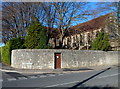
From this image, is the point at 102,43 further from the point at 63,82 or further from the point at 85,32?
the point at 63,82

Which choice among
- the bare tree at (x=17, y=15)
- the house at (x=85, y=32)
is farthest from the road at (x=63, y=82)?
the house at (x=85, y=32)

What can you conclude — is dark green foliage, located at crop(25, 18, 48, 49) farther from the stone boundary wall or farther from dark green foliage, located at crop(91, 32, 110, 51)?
dark green foliage, located at crop(91, 32, 110, 51)

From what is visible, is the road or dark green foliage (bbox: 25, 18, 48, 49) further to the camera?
dark green foliage (bbox: 25, 18, 48, 49)

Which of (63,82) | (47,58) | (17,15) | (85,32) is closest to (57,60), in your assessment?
(47,58)

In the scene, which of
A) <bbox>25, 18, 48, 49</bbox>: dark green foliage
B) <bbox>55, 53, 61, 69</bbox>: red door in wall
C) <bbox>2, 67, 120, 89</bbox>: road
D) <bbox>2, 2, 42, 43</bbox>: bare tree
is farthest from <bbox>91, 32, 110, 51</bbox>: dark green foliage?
<bbox>2, 67, 120, 89</bbox>: road

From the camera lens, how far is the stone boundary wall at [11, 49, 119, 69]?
17750 millimetres

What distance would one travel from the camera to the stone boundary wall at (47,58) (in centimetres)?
1775

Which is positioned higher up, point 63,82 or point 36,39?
point 36,39

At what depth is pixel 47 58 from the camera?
1809 cm

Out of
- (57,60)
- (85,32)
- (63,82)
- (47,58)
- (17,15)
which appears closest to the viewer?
(63,82)

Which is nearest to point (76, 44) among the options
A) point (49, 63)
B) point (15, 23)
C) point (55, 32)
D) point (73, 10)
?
point (55, 32)

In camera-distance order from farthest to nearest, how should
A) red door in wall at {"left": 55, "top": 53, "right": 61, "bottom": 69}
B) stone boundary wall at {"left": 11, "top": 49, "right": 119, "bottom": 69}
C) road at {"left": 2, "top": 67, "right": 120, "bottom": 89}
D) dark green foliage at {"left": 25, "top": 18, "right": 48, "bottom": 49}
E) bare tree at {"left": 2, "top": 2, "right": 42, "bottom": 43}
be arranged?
1. bare tree at {"left": 2, "top": 2, "right": 42, "bottom": 43}
2. dark green foliage at {"left": 25, "top": 18, "right": 48, "bottom": 49}
3. red door in wall at {"left": 55, "top": 53, "right": 61, "bottom": 69}
4. stone boundary wall at {"left": 11, "top": 49, "right": 119, "bottom": 69}
5. road at {"left": 2, "top": 67, "right": 120, "bottom": 89}

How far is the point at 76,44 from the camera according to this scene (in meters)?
34.6

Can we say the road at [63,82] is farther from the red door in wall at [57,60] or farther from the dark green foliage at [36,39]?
the dark green foliage at [36,39]
